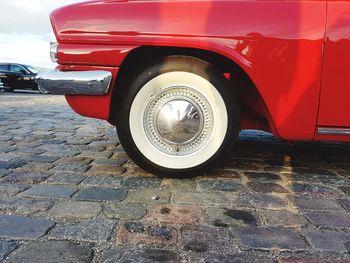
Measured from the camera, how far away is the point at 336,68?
249 centimetres

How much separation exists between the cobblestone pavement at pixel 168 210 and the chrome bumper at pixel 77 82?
574 millimetres

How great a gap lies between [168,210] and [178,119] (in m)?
0.79

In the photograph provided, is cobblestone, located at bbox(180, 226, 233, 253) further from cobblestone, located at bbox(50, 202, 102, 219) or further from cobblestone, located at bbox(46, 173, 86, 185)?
cobblestone, located at bbox(46, 173, 86, 185)

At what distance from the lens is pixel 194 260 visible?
60.2 inches

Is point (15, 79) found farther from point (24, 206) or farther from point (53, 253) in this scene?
point (53, 253)

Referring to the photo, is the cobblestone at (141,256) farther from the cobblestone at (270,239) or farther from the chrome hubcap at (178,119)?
the chrome hubcap at (178,119)

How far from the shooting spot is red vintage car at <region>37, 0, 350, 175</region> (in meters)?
2.49

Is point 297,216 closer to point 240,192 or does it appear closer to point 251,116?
point 240,192

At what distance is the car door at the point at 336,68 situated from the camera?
8.08 ft

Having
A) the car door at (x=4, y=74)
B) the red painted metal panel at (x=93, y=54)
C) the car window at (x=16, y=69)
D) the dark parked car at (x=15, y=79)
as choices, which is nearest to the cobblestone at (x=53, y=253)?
the red painted metal panel at (x=93, y=54)

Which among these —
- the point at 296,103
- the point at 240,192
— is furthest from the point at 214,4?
the point at 240,192

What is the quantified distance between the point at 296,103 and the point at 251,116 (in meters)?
0.62

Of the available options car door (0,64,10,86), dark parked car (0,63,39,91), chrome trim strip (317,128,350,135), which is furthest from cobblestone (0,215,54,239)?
car door (0,64,10,86)

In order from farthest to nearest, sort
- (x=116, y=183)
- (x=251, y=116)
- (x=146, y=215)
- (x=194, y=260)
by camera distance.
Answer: (x=251, y=116)
(x=116, y=183)
(x=146, y=215)
(x=194, y=260)
